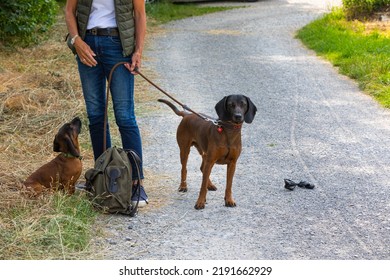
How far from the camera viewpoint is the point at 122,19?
567cm

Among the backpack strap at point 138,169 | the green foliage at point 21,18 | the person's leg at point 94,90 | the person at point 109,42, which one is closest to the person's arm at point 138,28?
the person at point 109,42

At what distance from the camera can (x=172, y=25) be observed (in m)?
18.6

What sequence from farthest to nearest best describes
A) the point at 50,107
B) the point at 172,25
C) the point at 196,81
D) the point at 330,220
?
the point at 172,25
the point at 196,81
the point at 50,107
the point at 330,220

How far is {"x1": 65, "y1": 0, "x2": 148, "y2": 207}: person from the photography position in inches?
223

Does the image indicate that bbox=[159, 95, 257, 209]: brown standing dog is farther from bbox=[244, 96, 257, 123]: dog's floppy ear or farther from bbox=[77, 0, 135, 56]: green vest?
bbox=[77, 0, 135, 56]: green vest

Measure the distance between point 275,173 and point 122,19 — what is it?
2214 mm

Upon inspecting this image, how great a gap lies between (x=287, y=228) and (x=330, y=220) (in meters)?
0.39

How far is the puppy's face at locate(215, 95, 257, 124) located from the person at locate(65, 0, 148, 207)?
71 centimetres

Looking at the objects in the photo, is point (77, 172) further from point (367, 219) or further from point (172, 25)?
point (172, 25)

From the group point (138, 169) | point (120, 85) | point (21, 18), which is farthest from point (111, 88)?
point (21, 18)

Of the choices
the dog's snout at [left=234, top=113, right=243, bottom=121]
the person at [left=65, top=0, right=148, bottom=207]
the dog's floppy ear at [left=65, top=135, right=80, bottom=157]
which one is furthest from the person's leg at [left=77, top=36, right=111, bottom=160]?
the dog's snout at [left=234, top=113, right=243, bottom=121]

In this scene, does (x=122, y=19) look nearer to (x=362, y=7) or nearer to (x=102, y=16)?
(x=102, y=16)

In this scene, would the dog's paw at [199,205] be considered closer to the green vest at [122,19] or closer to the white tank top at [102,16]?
the green vest at [122,19]
